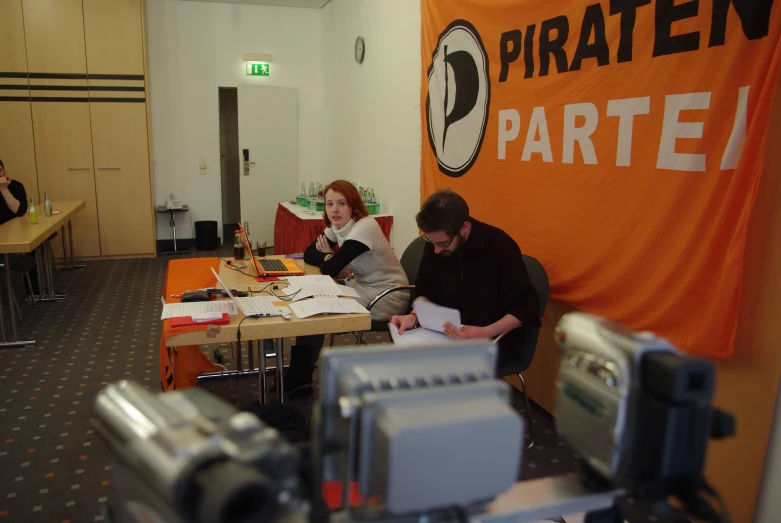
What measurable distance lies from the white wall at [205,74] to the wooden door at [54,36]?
81cm

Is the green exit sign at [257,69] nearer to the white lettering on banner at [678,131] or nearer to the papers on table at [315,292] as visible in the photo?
the papers on table at [315,292]

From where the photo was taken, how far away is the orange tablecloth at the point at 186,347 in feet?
8.80

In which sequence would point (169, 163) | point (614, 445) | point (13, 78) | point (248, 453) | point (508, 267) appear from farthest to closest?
1. point (169, 163)
2. point (13, 78)
3. point (508, 267)
4. point (614, 445)
5. point (248, 453)

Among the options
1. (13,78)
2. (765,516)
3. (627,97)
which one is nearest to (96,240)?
(13,78)

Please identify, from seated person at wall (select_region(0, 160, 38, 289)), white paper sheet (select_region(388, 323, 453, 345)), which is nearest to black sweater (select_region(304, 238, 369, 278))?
white paper sheet (select_region(388, 323, 453, 345))

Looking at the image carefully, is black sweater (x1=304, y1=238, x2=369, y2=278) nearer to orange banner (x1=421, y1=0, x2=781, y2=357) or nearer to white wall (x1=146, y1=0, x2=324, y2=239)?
orange banner (x1=421, y1=0, x2=781, y2=357)

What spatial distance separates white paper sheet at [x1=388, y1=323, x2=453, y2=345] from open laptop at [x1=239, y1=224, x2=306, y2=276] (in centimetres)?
69

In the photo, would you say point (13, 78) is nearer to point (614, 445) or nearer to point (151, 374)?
point (151, 374)

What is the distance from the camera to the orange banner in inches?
77.8

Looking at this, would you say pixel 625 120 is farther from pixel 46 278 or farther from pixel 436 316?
pixel 46 278

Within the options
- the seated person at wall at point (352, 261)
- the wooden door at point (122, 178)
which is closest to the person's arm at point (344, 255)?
the seated person at wall at point (352, 261)

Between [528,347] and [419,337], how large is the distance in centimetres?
47

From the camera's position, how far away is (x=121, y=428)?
0.74 metres

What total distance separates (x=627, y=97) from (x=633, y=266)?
66 centimetres
